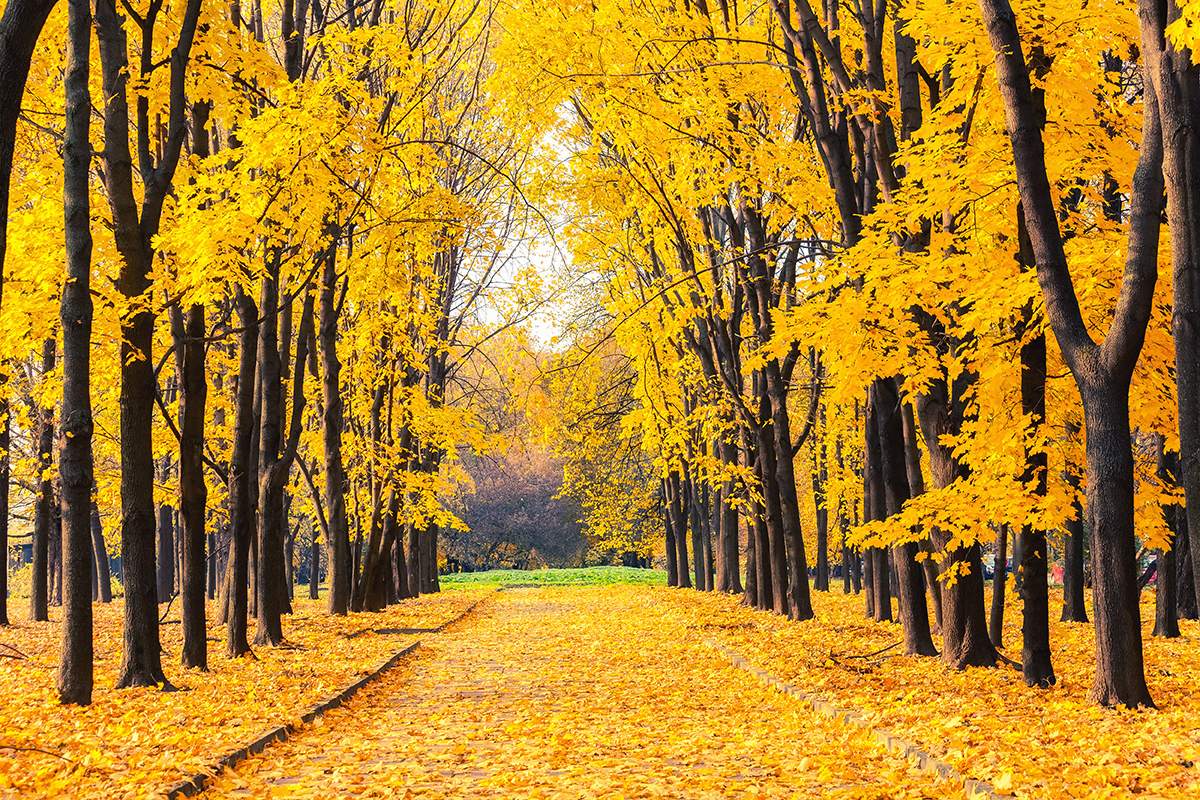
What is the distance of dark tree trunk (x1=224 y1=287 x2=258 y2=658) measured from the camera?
504 inches

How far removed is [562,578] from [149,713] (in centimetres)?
4858

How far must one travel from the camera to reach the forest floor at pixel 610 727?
5.85 m

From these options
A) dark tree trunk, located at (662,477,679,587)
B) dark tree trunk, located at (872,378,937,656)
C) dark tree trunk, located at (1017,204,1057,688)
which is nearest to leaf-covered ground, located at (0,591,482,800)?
dark tree trunk, located at (872,378,937,656)

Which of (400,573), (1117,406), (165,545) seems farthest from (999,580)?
(165,545)

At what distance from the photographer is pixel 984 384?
9.33 m

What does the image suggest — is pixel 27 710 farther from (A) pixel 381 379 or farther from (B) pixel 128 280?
(A) pixel 381 379

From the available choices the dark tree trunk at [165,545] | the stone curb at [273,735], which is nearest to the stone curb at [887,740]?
the stone curb at [273,735]

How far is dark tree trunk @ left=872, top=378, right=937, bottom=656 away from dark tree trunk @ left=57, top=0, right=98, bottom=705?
7.87 metres

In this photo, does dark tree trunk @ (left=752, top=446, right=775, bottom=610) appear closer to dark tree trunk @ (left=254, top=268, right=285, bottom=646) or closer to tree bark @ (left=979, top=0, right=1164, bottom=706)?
dark tree trunk @ (left=254, top=268, right=285, bottom=646)

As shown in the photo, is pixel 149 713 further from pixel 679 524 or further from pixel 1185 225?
pixel 679 524

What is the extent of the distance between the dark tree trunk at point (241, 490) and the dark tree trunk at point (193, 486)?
40.9 inches

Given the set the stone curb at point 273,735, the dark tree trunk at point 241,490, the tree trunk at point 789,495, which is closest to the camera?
the stone curb at point 273,735

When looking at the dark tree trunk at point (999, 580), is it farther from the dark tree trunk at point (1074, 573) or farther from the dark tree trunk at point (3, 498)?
the dark tree trunk at point (3, 498)

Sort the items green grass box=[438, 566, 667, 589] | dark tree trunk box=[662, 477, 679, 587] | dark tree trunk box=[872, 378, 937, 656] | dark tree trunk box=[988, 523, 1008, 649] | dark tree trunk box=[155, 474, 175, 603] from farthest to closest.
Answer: green grass box=[438, 566, 667, 589] < dark tree trunk box=[662, 477, 679, 587] < dark tree trunk box=[155, 474, 175, 603] < dark tree trunk box=[872, 378, 937, 656] < dark tree trunk box=[988, 523, 1008, 649]
